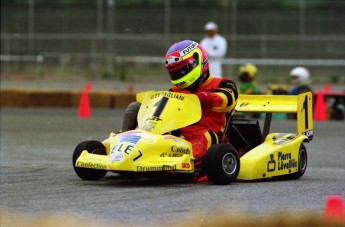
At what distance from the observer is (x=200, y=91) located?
32.0 ft

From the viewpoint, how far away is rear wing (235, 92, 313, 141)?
1012 cm

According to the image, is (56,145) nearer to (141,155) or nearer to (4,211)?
(141,155)

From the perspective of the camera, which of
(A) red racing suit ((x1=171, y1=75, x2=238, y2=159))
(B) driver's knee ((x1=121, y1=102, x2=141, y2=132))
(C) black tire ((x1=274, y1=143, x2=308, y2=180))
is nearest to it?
(A) red racing suit ((x1=171, y1=75, x2=238, y2=159))

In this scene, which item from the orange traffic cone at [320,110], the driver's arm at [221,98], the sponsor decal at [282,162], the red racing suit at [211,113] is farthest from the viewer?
the orange traffic cone at [320,110]

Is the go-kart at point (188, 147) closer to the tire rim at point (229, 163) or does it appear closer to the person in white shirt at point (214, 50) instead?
the tire rim at point (229, 163)

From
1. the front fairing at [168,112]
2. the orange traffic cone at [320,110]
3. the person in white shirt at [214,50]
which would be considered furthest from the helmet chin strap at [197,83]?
the person in white shirt at [214,50]

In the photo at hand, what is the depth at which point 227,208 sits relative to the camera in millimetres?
7309

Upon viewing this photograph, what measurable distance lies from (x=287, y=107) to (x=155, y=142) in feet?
6.24

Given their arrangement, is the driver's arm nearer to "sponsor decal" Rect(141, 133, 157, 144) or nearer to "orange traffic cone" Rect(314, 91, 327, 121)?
"sponsor decal" Rect(141, 133, 157, 144)

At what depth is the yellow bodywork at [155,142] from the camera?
8666mm

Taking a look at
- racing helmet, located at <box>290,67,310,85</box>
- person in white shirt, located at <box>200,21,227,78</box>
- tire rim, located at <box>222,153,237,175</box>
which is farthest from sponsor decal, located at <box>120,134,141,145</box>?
person in white shirt, located at <box>200,21,227,78</box>

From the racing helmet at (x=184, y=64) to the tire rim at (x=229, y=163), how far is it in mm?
968

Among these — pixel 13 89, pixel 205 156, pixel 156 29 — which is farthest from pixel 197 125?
pixel 156 29

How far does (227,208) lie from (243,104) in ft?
11.1
